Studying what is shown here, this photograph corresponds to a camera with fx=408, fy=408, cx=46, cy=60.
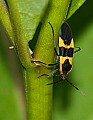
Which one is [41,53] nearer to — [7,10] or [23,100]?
[7,10]

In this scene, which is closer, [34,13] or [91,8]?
[34,13]

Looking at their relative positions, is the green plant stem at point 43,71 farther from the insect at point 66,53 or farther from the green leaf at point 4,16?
the insect at point 66,53

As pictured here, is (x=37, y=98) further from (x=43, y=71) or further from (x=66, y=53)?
(x=66, y=53)

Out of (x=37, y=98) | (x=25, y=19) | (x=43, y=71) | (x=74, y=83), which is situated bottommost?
(x=74, y=83)

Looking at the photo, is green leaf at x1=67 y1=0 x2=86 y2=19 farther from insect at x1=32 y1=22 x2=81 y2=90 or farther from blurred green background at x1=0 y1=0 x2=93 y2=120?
blurred green background at x1=0 y1=0 x2=93 y2=120

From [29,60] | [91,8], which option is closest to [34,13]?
[29,60]

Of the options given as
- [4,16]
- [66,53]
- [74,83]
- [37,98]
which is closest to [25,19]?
[4,16]

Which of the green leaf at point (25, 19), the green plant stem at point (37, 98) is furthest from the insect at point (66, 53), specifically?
the green leaf at point (25, 19)
